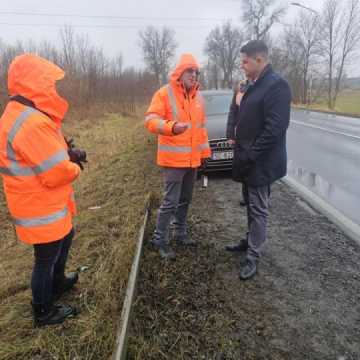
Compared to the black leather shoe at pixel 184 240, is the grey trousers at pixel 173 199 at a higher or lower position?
higher

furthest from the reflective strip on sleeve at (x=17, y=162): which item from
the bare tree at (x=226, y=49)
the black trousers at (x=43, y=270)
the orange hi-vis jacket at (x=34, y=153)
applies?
the bare tree at (x=226, y=49)

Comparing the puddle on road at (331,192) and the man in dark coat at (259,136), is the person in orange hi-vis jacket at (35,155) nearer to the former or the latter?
the man in dark coat at (259,136)

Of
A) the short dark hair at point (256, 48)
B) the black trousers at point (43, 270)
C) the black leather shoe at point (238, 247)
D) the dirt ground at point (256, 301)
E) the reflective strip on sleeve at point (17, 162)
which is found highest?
the short dark hair at point (256, 48)

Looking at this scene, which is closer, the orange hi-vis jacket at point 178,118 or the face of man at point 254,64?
the face of man at point 254,64

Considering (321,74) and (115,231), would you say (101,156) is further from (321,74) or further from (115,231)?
(321,74)

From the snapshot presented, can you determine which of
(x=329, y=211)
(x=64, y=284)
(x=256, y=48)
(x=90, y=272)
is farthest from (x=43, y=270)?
(x=329, y=211)

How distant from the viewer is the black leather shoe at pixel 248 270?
321 cm

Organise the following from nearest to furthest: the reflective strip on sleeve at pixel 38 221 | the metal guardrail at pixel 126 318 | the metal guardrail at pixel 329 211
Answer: the metal guardrail at pixel 126 318
the reflective strip on sleeve at pixel 38 221
the metal guardrail at pixel 329 211

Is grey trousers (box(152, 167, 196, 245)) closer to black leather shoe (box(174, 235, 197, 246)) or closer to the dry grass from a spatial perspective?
black leather shoe (box(174, 235, 197, 246))

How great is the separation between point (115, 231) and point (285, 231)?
2.31 meters

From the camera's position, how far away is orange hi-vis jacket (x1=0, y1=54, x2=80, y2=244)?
7.07 ft

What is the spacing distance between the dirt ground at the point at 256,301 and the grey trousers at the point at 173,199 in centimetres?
28

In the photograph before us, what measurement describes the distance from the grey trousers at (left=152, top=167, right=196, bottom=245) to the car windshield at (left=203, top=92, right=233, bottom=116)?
4.42 m

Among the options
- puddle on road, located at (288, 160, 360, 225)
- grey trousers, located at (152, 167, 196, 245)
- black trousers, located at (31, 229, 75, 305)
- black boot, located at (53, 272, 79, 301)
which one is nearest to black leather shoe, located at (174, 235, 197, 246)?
grey trousers, located at (152, 167, 196, 245)
